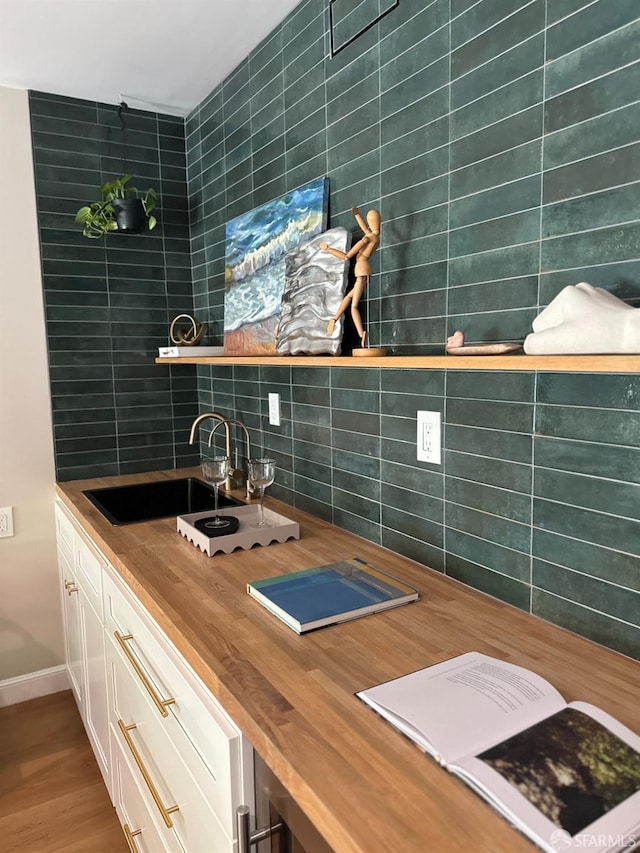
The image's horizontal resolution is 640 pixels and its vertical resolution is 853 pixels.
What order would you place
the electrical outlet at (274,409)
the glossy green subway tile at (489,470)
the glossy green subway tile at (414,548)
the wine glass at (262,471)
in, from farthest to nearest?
1. the electrical outlet at (274,409)
2. the wine glass at (262,471)
3. the glossy green subway tile at (414,548)
4. the glossy green subway tile at (489,470)

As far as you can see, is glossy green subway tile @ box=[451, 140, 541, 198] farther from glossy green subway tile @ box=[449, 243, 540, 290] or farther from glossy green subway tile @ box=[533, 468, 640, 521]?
glossy green subway tile @ box=[533, 468, 640, 521]

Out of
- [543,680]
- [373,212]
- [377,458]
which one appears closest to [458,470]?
[377,458]

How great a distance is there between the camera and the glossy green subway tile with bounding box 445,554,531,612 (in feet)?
4.22

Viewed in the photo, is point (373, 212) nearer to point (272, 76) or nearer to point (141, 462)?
point (272, 76)

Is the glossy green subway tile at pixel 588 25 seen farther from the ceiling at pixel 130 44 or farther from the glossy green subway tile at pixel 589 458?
the ceiling at pixel 130 44

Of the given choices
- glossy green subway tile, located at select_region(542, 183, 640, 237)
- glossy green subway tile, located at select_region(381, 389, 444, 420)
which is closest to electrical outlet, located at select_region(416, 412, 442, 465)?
glossy green subway tile, located at select_region(381, 389, 444, 420)

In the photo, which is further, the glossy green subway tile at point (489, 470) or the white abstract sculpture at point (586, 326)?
the glossy green subway tile at point (489, 470)

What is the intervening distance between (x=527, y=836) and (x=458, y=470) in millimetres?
819

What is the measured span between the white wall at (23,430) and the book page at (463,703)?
205 centimetres

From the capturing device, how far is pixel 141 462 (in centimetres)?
276

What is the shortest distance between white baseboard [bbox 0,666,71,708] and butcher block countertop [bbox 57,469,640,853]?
1320 millimetres

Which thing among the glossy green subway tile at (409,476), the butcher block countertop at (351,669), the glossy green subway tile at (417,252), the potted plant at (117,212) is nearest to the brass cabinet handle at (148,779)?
the butcher block countertop at (351,669)

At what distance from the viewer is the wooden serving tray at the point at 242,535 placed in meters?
1.67

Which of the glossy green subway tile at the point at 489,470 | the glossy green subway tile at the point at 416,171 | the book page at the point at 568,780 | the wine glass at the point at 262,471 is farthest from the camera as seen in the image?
the wine glass at the point at 262,471
